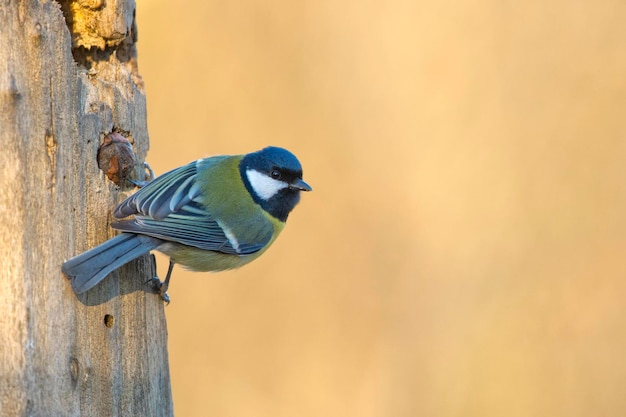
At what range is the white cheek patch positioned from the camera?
11.0ft

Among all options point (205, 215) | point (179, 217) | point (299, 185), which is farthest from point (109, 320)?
point (299, 185)

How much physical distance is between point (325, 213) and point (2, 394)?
321 cm

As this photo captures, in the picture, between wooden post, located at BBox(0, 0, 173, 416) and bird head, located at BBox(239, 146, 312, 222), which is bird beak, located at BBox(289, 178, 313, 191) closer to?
bird head, located at BBox(239, 146, 312, 222)

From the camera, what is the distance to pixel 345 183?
524 cm

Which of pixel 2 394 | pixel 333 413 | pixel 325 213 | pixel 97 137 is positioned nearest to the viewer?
pixel 2 394

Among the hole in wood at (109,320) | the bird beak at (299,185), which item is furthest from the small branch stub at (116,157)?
the bird beak at (299,185)

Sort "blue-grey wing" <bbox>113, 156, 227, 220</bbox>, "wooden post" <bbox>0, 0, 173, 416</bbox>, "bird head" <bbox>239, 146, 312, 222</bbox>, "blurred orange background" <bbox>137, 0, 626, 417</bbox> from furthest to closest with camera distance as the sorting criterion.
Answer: "blurred orange background" <bbox>137, 0, 626, 417</bbox> < "bird head" <bbox>239, 146, 312, 222</bbox> < "blue-grey wing" <bbox>113, 156, 227, 220</bbox> < "wooden post" <bbox>0, 0, 173, 416</bbox>

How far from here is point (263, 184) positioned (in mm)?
3365

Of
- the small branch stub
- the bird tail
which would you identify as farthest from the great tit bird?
the small branch stub

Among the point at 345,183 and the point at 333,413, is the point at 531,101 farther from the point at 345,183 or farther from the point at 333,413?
the point at 333,413

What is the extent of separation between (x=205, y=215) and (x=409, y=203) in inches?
92.9

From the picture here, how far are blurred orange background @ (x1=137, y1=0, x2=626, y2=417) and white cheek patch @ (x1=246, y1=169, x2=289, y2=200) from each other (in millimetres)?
1636

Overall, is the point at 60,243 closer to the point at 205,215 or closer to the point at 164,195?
the point at 164,195

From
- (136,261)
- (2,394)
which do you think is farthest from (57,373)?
(136,261)
